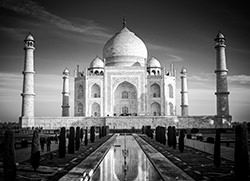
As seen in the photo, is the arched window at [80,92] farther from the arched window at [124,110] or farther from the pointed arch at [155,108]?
the pointed arch at [155,108]

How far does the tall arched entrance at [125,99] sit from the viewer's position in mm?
29797

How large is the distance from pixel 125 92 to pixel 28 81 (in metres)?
9.89

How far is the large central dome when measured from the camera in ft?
107

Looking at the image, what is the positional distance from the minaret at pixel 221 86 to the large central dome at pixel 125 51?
32.2 ft

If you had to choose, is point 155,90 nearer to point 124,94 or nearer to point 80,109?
point 124,94

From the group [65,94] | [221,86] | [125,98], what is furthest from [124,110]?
[221,86]

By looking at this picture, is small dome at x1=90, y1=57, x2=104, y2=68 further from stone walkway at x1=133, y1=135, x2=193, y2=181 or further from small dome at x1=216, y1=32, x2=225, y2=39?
stone walkway at x1=133, y1=135, x2=193, y2=181

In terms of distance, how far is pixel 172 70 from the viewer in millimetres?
31875

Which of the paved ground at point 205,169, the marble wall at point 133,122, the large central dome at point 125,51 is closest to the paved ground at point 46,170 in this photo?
the paved ground at point 205,169

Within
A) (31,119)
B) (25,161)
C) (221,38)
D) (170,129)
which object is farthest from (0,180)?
(221,38)

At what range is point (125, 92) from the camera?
30.7 meters

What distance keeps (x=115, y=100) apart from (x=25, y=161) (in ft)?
70.8

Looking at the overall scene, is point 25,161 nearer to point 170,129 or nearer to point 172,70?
point 170,129

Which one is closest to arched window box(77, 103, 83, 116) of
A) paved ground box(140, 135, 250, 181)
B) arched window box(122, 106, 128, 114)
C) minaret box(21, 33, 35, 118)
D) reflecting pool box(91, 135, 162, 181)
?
arched window box(122, 106, 128, 114)
